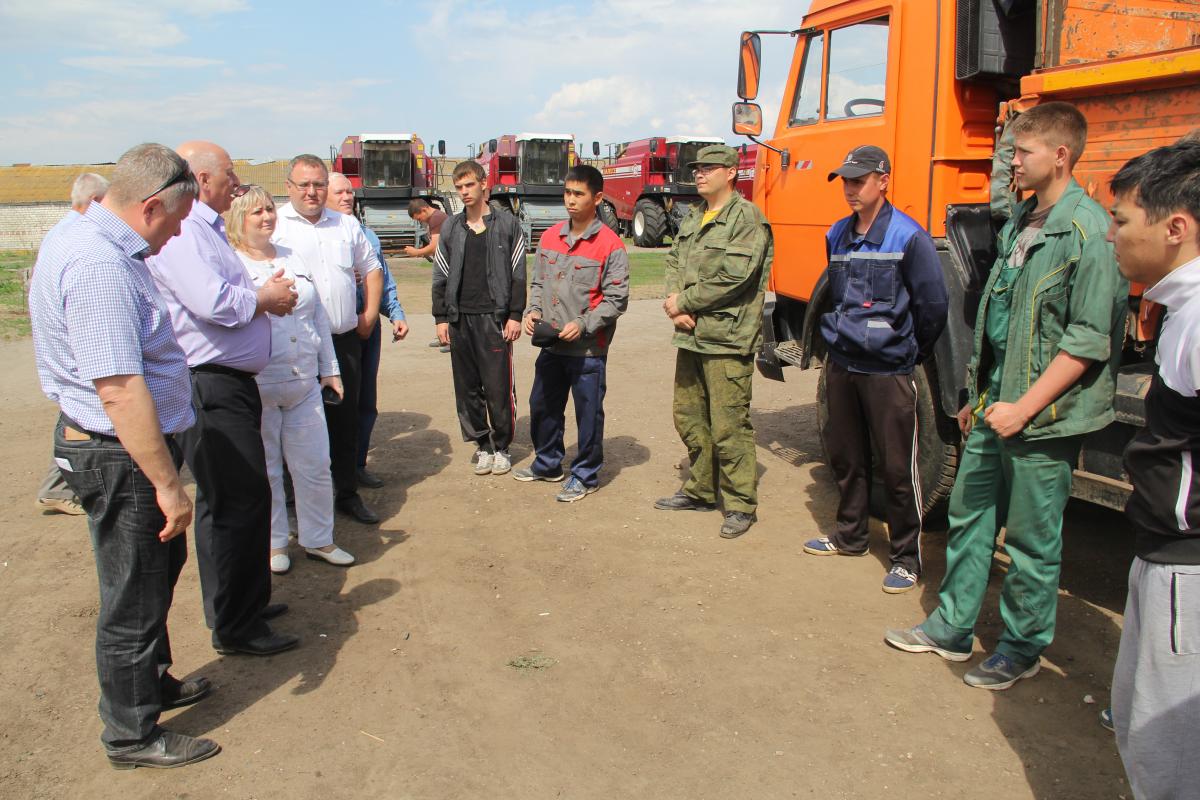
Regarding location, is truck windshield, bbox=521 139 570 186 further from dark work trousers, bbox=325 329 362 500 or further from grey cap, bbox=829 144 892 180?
grey cap, bbox=829 144 892 180

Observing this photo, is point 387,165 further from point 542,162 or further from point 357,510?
point 357,510

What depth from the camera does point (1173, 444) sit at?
211 cm

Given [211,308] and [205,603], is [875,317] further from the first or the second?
[205,603]

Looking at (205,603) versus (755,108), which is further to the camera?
(755,108)

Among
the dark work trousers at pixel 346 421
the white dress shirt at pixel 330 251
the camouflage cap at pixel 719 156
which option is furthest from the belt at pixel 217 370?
the camouflage cap at pixel 719 156

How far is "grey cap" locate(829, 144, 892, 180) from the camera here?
4.01 m

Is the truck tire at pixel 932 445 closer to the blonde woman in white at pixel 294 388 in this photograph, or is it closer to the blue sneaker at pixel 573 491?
the blue sneaker at pixel 573 491

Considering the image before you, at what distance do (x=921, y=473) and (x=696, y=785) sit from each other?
7.85 ft

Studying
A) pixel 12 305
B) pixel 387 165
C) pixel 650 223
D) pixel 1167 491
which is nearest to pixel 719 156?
pixel 1167 491

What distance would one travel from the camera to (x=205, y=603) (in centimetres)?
363

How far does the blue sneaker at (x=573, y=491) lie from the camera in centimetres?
541

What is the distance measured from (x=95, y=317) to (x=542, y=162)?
2239 cm

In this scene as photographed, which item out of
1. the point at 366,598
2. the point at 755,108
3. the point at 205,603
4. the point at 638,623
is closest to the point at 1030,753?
the point at 638,623

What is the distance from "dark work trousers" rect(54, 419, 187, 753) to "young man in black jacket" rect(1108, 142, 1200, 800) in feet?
9.18
